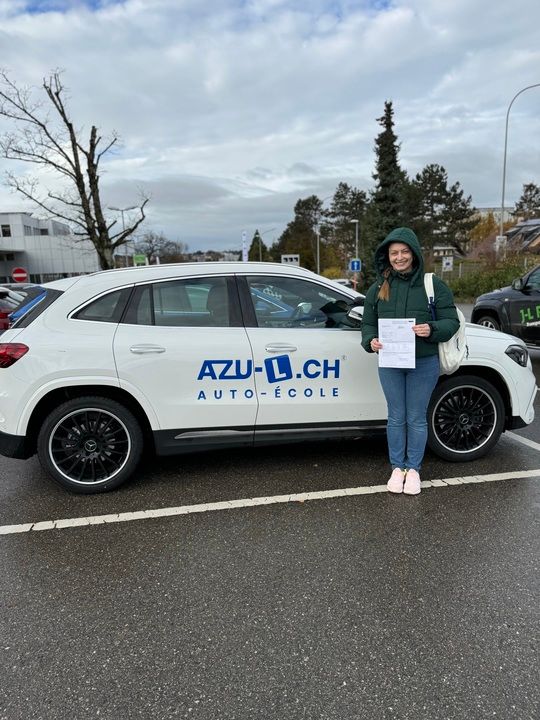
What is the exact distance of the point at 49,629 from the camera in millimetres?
2445

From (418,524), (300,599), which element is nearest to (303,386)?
(418,524)

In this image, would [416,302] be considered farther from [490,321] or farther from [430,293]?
[490,321]

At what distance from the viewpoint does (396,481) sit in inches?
149

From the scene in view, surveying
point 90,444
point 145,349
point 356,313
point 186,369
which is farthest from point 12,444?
point 356,313

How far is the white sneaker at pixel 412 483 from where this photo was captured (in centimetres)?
373

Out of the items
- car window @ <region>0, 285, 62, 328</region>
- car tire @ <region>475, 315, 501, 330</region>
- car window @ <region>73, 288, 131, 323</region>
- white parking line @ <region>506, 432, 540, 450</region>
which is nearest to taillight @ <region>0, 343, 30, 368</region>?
car window @ <region>0, 285, 62, 328</region>

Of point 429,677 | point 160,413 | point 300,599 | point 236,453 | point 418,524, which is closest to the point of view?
point 429,677

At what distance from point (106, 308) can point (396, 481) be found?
98.5 inches

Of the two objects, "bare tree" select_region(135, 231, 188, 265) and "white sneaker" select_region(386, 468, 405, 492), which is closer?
"white sneaker" select_region(386, 468, 405, 492)

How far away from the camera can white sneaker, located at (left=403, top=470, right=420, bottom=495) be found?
373 centimetres

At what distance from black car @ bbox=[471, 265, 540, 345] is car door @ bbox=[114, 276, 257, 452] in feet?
20.6

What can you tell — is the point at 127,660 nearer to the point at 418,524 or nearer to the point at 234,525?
the point at 234,525

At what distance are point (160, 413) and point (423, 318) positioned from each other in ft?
6.57

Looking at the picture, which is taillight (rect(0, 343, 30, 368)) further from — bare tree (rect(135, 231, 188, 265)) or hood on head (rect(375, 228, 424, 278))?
bare tree (rect(135, 231, 188, 265))
